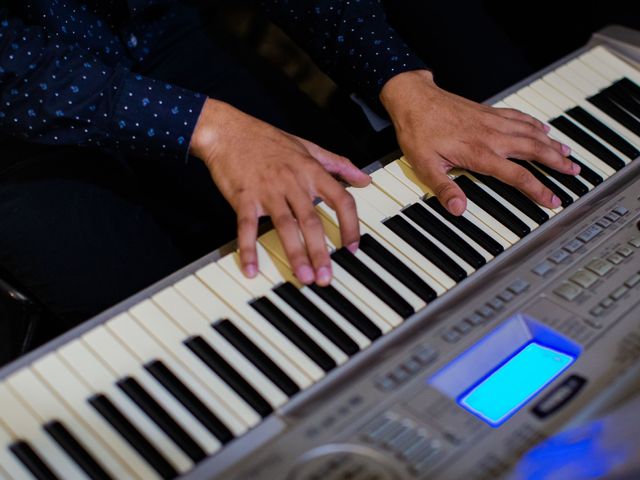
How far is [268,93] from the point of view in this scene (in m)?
1.48

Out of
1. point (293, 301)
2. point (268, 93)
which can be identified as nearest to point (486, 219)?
point (293, 301)

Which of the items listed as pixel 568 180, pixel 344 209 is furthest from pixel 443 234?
pixel 568 180

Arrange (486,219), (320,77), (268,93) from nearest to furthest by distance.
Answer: (486,219), (268,93), (320,77)

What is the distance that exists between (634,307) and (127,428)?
2.01 feet

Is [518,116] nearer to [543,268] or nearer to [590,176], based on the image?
[590,176]

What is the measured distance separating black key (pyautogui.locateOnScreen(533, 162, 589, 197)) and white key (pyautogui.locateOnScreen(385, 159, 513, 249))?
0.16 metres

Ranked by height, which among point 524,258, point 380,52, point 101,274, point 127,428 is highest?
point 380,52

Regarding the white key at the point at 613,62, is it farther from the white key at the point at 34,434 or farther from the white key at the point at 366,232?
the white key at the point at 34,434

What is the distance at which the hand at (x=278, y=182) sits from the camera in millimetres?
1014

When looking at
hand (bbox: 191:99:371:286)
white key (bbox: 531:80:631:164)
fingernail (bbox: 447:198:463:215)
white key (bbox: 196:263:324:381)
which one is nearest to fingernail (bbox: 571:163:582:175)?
white key (bbox: 531:80:631:164)

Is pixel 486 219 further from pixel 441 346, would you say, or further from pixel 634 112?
pixel 634 112

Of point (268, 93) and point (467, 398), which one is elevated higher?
point (268, 93)

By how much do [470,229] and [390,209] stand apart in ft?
0.37

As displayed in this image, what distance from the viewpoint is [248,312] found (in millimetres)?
969
